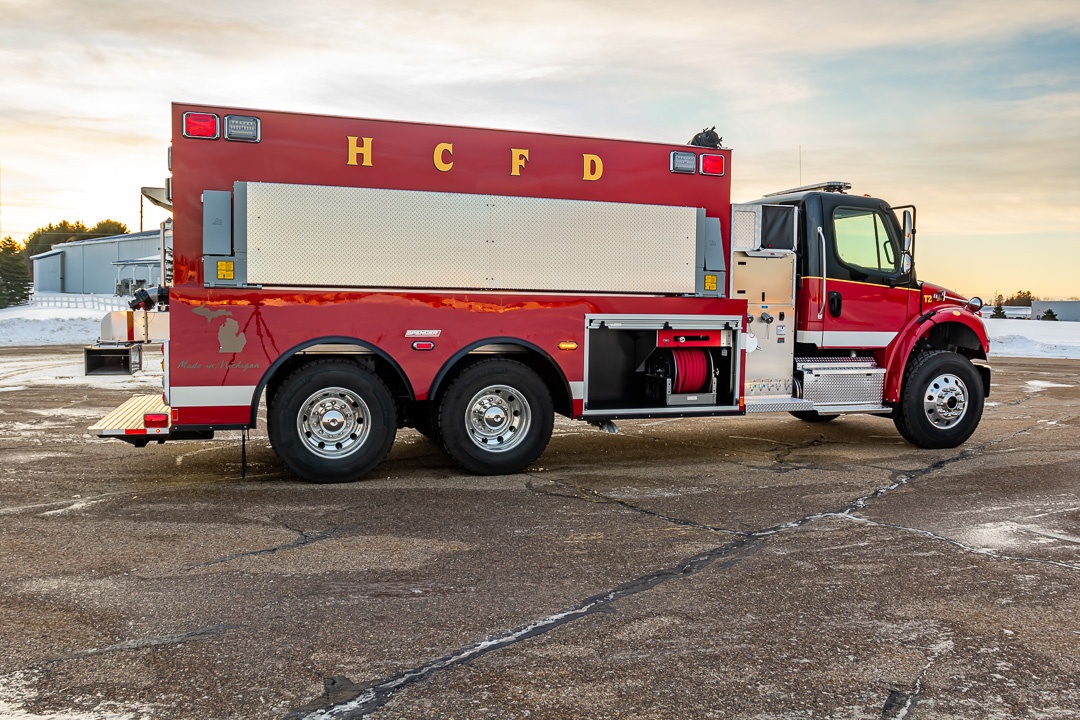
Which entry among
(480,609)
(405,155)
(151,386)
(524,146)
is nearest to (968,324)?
(524,146)

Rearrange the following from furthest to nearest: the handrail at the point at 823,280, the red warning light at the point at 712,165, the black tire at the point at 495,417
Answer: the handrail at the point at 823,280, the red warning light at the point at 712,165, the black tire at the point at 495,417

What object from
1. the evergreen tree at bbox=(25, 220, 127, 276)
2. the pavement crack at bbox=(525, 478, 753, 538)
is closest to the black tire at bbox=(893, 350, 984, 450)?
the pavement crack at bbox=(525, 478, 753, 538)

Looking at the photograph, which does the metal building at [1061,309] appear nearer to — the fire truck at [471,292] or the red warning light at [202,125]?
the fire truck at [471,292]

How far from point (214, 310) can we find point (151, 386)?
350 inches

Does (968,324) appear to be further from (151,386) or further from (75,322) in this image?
(75,322)

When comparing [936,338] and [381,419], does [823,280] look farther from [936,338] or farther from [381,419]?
[381,419]

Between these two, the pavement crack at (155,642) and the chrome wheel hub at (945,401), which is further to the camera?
the chrome wheel hub at (945,401)

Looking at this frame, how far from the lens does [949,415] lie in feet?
32.8

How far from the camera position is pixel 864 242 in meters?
9.92

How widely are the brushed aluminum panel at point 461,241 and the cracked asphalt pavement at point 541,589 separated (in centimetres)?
182

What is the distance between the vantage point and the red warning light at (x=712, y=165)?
885 cm

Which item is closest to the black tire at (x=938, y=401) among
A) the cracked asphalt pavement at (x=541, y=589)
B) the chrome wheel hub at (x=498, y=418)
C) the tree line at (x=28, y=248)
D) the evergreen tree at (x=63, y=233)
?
the cracked asphalt pavement at (x=541, y=589)

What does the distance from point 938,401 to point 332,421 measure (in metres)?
6.57

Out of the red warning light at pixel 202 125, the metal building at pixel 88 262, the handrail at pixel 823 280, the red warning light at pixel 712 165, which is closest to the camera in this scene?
the red warning light at pixel 202 125
